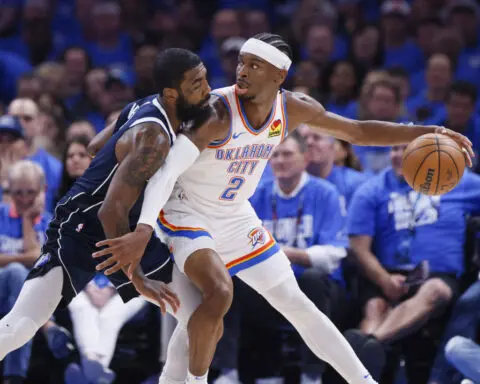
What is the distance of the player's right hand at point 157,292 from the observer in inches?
171

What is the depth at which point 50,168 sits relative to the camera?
743 centimetres

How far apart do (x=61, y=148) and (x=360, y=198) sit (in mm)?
2911

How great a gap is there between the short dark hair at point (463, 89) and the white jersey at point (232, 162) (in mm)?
2895

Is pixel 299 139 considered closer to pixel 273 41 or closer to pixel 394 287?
pixel 394 287

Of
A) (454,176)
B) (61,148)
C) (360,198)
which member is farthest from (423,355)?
(61,148)

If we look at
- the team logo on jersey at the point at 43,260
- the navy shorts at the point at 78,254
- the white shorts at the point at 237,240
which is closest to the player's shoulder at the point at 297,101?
the white shorts at the point at 237,240

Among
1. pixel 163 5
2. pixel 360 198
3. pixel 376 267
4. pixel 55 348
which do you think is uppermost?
pixel 163 5

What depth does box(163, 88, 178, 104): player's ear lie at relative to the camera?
14.9 ft

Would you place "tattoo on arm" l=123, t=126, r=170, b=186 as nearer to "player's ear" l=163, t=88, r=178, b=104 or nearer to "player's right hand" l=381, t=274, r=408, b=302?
"player's ear" l=163, t=88, r=178, b=104

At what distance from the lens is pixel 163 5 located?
1069 cm

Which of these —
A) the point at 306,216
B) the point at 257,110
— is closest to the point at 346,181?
the point at 306,216

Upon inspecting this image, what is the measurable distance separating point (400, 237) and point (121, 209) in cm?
251

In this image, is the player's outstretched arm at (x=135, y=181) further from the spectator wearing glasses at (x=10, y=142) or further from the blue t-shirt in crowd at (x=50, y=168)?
the spectator wearing glasses at (x=10, y=142)

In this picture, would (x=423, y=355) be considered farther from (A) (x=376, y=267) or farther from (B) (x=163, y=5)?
(B) (x=163, y=5)
